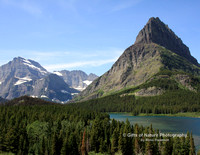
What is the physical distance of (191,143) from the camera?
309 ft

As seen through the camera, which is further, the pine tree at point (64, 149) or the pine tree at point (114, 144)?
the pine tree at point (114, 144)

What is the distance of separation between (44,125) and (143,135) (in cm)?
6644

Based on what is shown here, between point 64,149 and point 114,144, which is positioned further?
point 114,144

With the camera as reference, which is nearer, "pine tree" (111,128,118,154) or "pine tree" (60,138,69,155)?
"pine tree" (60,138,69,155)

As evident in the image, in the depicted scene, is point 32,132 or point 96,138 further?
point 32,132

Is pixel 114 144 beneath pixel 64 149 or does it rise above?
above

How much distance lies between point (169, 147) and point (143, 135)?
14482 millimetres

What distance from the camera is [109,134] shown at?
135 metres

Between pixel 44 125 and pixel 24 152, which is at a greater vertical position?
pixel 44 125

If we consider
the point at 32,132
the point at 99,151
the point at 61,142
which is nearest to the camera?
the point at 61,142

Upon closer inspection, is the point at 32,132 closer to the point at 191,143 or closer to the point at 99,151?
the point at 99,151

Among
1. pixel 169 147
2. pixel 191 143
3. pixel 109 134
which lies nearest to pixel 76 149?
pixel 109 134

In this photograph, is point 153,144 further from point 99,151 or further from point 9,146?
point 9,146

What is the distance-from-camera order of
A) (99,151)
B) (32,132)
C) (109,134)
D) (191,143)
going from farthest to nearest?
(109,134), (32,132), (99,151), (191,143)
